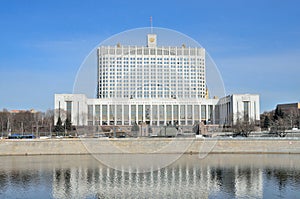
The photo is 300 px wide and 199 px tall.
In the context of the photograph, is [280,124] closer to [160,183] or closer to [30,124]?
[30,124]

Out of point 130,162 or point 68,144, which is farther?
point 68,144

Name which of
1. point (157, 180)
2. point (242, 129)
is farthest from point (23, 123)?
point (157, 180)

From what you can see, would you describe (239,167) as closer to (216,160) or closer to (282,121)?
(216,160)

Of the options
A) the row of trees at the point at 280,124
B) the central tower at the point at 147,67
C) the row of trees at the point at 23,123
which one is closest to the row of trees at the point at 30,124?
the row of trees at the point at 23,123

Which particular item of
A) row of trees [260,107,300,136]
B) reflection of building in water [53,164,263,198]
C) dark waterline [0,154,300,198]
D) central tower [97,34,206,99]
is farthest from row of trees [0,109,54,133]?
central tower [97,34,206,99]

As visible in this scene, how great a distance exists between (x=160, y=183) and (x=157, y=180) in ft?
2.96

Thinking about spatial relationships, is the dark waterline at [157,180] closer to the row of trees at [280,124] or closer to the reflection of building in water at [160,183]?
the reflection of building in water at [160,183]

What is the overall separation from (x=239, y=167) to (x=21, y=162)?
15.7m

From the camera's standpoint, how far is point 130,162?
2781 cm

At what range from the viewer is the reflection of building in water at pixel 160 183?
17.6 metres

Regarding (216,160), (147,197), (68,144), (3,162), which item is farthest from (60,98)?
(147,197)

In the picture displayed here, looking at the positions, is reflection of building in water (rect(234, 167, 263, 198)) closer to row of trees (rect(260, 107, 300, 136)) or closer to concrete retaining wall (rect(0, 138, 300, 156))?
concrete retaining wall (rect(0, 138, 300, 156))

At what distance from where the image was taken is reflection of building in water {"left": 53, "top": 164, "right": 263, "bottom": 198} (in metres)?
17.6

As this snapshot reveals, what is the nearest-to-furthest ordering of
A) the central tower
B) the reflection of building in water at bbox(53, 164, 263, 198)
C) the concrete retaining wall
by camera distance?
the central tower
the reflection of building in water at bbox(53, 164, 263, 198)
the concrete retaining wall
